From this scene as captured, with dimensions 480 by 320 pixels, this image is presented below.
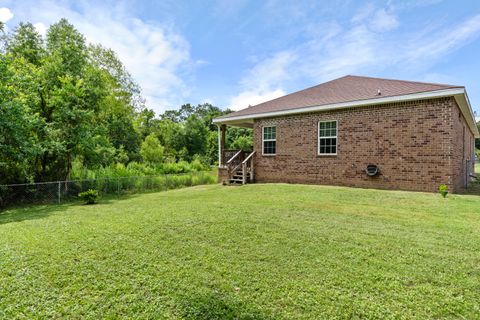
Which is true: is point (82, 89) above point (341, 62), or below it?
below

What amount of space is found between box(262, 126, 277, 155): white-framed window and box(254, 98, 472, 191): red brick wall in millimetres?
259

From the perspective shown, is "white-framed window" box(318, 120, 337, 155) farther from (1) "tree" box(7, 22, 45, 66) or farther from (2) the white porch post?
(1) "tree" box(7, 22, 45, 66)

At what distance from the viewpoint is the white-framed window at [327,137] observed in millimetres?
→ 10264

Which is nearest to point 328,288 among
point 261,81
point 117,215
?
point 117,215

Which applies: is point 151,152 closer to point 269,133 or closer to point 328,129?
point 269,133

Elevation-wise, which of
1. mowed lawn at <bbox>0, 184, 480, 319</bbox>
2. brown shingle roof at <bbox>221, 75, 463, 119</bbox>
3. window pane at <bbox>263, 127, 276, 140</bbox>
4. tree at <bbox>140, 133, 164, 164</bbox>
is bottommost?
mowed lawn at <bbox>0, 184, 480, 319</bbox>

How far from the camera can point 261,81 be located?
72.4ft

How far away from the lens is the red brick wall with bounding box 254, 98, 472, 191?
8.10 meters

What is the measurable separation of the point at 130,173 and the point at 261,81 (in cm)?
1393

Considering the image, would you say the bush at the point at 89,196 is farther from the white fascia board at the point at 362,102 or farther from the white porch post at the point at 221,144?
the white fascia board at the point at 362,102

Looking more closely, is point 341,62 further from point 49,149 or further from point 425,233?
point 49,149

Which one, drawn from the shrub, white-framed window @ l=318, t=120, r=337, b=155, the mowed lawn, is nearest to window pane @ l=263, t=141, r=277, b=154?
white-framed window @ l=318, t=120, r=337, b=155

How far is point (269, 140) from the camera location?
1212cm

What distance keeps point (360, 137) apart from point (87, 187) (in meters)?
11.5
